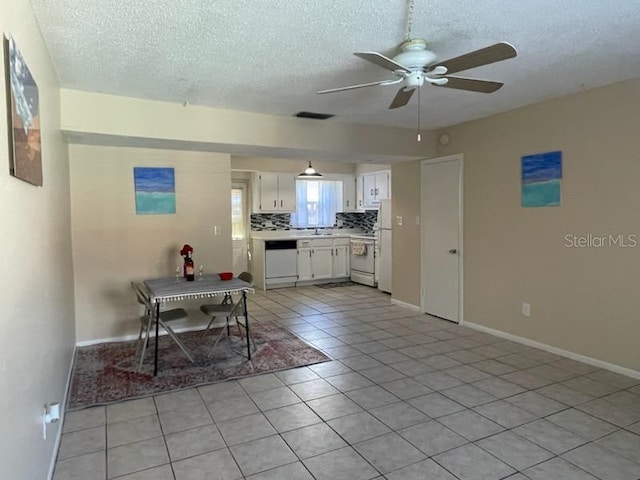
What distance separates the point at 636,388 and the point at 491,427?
4.68 ft

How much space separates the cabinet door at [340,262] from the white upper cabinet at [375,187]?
3.07 ft

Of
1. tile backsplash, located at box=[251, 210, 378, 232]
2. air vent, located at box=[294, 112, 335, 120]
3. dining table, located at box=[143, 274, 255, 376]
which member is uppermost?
air vent, located at box=[294, 112, 335, 120]

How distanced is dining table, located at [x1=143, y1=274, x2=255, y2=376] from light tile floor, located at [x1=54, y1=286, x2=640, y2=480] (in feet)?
2.38

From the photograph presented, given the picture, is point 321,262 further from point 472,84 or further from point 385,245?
point 472,84

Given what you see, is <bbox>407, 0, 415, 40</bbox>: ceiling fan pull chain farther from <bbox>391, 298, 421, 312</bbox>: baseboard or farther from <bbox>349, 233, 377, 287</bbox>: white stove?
<bbox>349, 233, 377, 287</bbox>: white stove

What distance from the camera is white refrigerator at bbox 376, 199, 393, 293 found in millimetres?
6848

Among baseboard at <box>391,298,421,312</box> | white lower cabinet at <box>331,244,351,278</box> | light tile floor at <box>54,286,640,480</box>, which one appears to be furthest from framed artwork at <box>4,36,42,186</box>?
white lower cabinet at <box>331,244,351,278</box>

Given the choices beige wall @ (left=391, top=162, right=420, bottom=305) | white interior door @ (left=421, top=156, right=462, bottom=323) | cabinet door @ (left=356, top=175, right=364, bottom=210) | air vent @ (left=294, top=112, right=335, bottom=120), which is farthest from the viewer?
cabinet door @ (left=356, top=175, right=364, bottom=210)

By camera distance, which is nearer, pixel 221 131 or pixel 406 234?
pixel 221 131

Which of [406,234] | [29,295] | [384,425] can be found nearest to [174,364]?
[384,425]

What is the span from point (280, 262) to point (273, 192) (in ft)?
4.11

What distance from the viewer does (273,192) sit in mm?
7578

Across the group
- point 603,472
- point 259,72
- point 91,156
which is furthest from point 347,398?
point 91,156

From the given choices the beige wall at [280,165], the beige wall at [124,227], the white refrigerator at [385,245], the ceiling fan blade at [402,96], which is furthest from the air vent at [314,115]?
the white refrigerator at [385,245]
